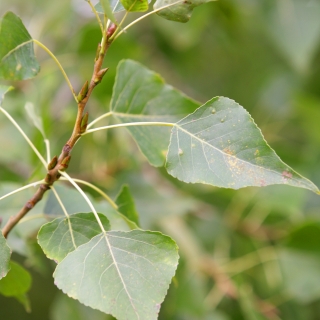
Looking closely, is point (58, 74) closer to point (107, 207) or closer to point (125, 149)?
point (125, 149)

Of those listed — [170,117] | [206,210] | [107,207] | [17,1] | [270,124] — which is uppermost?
[17,1]

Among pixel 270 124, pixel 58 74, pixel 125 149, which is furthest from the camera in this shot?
pixel 270 124

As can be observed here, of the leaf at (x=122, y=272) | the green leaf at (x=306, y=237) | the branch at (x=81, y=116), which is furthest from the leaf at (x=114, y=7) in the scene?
the green leaf at (x=306, y=237)

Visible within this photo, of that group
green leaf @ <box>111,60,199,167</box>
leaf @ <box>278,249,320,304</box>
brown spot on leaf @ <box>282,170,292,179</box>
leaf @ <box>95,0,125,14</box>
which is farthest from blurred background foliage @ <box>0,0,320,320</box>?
brown spot on leaf @ <box>282,170,292,179</box>

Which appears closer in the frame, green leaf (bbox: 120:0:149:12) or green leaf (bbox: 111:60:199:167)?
green leaf (bbox: 120:0:149:12)

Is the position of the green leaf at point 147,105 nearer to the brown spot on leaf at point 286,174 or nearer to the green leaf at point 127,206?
A: the green leaf at point 127,206

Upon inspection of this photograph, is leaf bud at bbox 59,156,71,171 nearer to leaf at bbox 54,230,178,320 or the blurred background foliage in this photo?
leaf at bbox 54,230,178,320

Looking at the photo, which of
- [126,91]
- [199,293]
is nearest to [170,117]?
[126,91]
